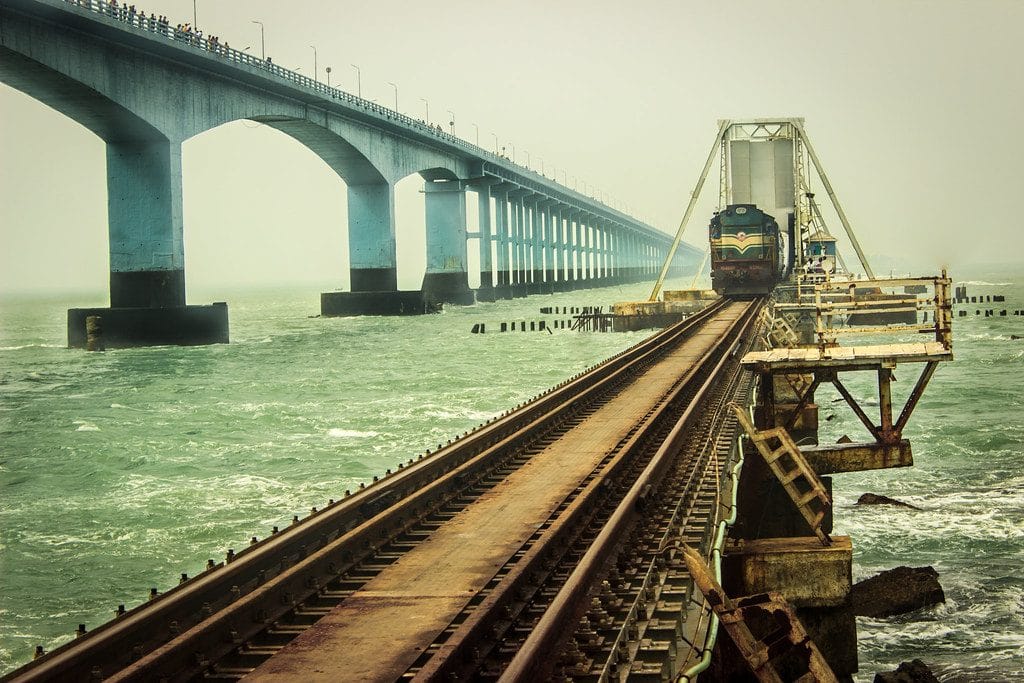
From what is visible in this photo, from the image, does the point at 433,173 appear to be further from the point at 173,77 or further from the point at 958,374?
the point at 958,374

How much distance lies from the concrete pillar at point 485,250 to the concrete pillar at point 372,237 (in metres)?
28.0

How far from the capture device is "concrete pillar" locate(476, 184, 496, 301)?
100m

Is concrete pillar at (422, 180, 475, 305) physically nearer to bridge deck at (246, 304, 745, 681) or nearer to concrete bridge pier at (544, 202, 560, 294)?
concrete bridge pier at (544, 202, 560, 294)

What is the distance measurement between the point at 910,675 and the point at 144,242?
40877 mm

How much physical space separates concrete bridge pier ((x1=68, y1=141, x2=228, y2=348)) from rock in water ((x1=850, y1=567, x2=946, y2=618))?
122ft

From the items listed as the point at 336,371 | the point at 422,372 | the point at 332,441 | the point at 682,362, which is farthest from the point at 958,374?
the point at 332,441

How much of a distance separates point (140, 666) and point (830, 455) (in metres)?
11.5

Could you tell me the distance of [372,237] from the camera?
7206cm

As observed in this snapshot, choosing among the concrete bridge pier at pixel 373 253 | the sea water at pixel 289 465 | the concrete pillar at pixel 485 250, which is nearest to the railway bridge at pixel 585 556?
the sea water at pixel 289 465

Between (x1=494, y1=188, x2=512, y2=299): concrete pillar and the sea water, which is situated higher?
(x1=494, y1=188, x2=512, y2=299): concrete pillar

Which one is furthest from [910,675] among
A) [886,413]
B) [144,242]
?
[144,242]

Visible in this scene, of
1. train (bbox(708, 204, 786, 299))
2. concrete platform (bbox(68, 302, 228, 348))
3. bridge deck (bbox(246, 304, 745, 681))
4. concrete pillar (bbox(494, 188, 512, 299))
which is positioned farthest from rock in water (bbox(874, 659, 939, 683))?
concrete pillar (bbox(494, 188, 512, 299))

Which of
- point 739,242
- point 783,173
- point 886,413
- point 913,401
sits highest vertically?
point 783,173

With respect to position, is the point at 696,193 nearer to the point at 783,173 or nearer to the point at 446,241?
the point at 783,173
